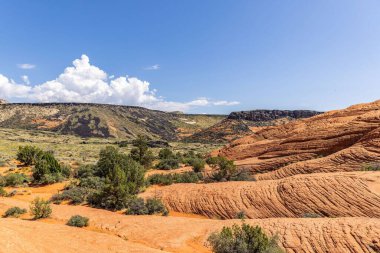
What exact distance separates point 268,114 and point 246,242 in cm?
11855

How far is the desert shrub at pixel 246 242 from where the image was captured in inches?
379

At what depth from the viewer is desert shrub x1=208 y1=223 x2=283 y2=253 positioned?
379 inches

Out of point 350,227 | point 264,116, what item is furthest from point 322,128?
point 264,116

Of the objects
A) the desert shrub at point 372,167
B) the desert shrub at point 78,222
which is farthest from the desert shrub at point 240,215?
the desert shrub at point 372,167

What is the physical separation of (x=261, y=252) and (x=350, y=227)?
390 centimetres

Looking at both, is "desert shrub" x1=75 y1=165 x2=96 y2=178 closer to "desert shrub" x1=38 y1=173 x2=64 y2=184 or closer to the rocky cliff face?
"desert shrub" x1=38 y1=173 x2=64 y2=184

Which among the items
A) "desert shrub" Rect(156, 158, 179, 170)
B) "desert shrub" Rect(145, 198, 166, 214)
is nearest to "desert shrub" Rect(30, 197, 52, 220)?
"desert shrub" Rect(145, 198, 166, 214)

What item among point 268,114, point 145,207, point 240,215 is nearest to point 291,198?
point 240,215

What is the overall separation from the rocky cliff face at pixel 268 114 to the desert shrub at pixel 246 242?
10498 centimetres

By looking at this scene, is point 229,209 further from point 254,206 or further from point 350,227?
point 350,227

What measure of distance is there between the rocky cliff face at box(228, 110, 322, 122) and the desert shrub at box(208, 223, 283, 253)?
344 feet

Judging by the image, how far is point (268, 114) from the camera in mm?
123500

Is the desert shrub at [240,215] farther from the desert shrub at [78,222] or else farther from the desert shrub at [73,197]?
the desert shrub at [73,197]

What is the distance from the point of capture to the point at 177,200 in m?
19.9
